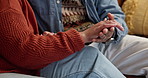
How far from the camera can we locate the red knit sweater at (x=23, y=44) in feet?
1.92

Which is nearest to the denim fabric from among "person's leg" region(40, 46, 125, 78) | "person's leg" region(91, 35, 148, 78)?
"person's leg" region(91, 35, 148, 78)

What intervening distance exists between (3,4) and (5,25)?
7 cm

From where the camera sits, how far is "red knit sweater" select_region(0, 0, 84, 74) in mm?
585

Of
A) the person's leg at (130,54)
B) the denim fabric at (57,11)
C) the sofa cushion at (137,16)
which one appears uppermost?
the denim fabric at (57,11)

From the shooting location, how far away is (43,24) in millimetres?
829

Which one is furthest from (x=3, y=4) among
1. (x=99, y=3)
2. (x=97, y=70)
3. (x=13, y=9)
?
(x=99, y=3)

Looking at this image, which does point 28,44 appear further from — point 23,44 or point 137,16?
point 137,16

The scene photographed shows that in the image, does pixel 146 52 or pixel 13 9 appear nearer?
pixel 13 9

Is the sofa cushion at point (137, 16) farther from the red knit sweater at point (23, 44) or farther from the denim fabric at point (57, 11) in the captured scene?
the red knit sweater at point (23, 44)

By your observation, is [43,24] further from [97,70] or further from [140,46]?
[140,46]

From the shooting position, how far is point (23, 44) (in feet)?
1.94

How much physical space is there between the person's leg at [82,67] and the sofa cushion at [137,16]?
22.4 inches

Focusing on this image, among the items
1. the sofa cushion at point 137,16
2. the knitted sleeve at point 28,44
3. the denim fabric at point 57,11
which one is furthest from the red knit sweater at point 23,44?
the sofa cushion at point 137,16

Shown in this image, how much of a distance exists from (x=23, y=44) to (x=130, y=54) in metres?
0.49
